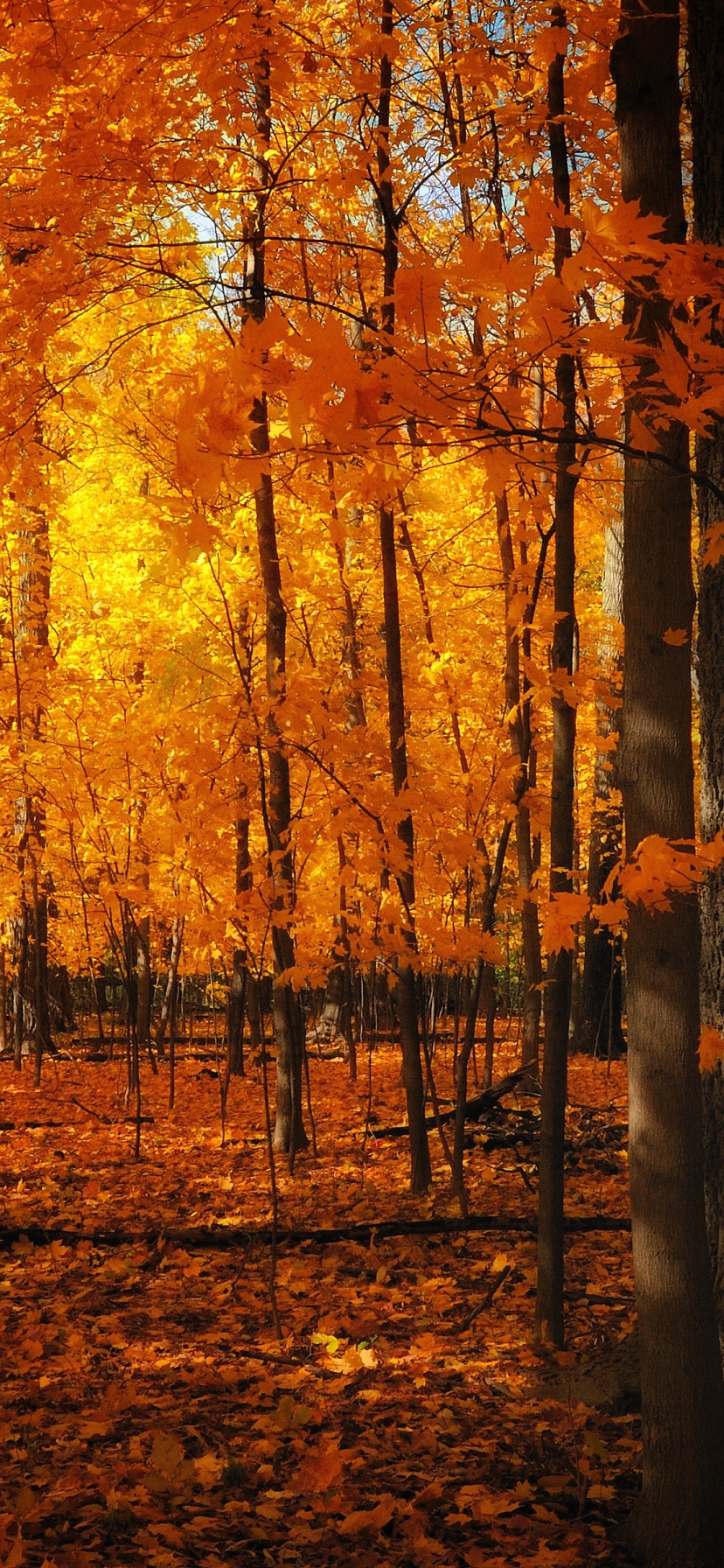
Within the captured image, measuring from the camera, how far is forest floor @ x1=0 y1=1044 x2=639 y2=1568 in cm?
272

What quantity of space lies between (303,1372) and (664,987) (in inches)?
87.0

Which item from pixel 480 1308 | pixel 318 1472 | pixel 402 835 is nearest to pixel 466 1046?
pixel 402 835

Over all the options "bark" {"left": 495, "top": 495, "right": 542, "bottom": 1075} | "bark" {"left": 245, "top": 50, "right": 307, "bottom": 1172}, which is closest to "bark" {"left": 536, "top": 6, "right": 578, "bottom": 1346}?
"bark" {"left": 495, "top": 495, "right": 542, "bottom": 1075}

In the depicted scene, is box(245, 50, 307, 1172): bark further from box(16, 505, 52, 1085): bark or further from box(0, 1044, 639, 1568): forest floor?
box(16, 505, 52, 1085): bark

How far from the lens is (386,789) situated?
5.97 metres

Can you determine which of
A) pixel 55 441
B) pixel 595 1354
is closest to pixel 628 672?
pixel 595 1354

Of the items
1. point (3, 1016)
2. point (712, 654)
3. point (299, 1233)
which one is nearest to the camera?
point (712, 654)

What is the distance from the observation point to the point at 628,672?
261 cm

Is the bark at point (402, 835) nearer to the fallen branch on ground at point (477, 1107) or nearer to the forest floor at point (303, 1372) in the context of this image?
the forest floor at point (303, 1372)

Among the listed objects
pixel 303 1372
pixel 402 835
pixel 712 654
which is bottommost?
pixel 303 1372

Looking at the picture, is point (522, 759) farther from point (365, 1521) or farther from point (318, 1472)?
point (365, 1521)

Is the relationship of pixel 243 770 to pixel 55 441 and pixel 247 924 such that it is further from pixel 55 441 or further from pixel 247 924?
pixel 55 441

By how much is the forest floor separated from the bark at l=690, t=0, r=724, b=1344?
0.81 meters

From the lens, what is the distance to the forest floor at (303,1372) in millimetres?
2723
